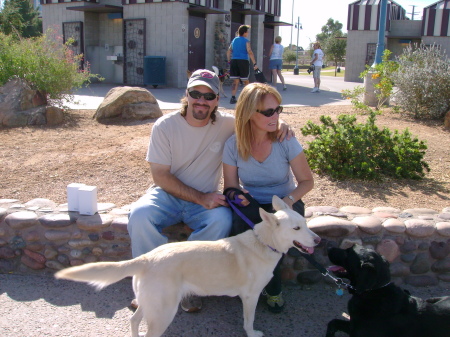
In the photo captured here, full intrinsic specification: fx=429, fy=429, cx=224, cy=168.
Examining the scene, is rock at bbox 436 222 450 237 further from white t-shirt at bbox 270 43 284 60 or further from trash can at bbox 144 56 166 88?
trash can at bbox 144 56 166 88

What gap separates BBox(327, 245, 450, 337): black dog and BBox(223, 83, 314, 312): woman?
0.62 meters

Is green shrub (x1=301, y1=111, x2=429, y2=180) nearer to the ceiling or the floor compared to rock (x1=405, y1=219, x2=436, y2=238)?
nearer to the ceiling

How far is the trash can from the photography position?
15.2 m

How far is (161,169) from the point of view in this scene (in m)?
3.28

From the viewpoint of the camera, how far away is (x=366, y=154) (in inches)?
200

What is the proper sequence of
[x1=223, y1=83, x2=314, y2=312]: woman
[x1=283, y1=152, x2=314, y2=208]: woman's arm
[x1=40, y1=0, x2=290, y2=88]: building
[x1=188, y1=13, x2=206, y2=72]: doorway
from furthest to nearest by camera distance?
[x1=188, y1=13, x2=206, y2=72]: doorway
[x1=40, y1=0, x2=290, y2=88]: building
[x1=283, y1=152, x2=314, y2=208]: woman's arm
[x1=223, y1=83, x2=314, y2=312]: woman

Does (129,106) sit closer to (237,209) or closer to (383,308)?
(237,209)

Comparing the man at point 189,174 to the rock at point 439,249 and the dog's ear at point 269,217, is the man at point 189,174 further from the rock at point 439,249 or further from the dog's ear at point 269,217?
the rock at point 439,249

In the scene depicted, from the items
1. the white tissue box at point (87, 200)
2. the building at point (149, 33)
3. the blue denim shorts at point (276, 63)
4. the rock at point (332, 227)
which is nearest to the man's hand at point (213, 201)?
the rock at point (332, 227)

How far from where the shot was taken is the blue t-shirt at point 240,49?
1120cm

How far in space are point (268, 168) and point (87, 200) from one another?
1.52 meters

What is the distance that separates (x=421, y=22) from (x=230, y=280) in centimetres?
2729

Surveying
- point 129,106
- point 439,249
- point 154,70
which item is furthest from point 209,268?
point 154,70

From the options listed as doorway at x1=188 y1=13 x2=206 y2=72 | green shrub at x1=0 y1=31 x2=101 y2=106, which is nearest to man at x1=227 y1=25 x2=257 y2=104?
green shrub at x1=0 y1=31 x2=101 y2=106
